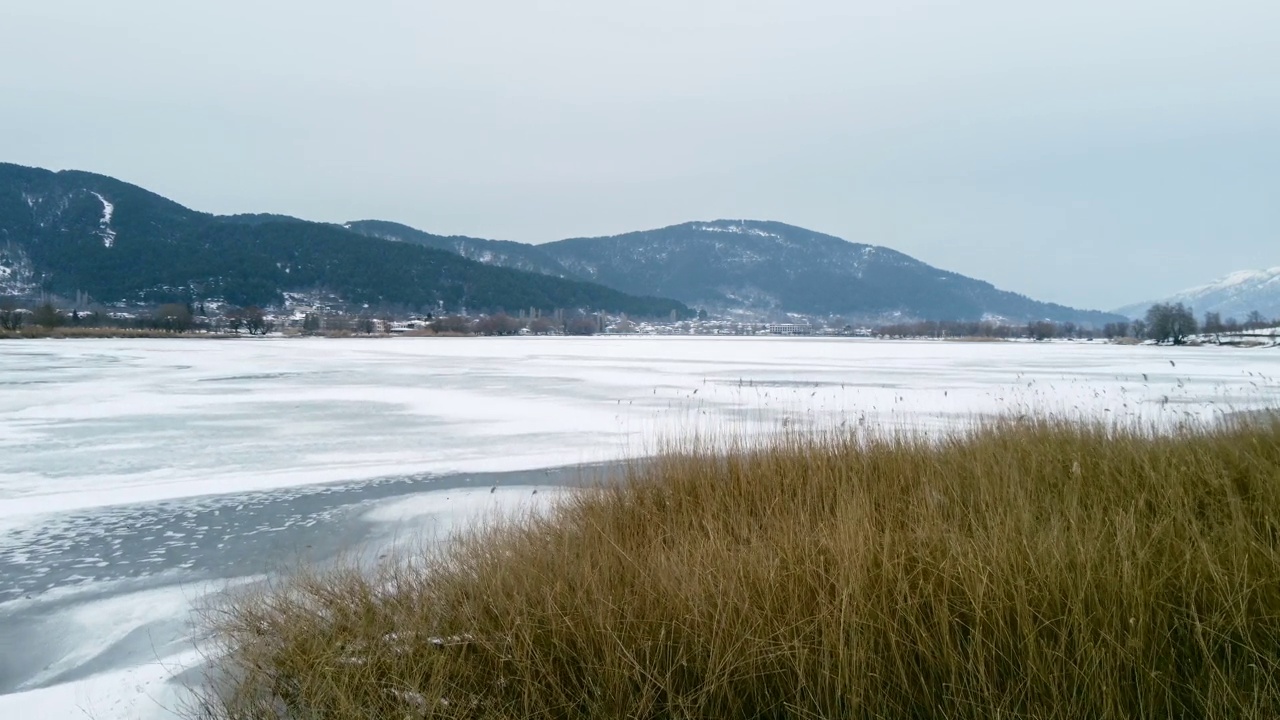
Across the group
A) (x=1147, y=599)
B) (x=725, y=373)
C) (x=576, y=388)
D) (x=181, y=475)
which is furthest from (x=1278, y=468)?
(x=725, y=373)

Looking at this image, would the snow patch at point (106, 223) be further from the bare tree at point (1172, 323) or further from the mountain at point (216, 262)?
the bare tree at point (1172, 323)

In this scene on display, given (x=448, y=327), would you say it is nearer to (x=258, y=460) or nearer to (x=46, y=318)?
(x=46, y=318)

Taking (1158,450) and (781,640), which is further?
(1158,450)

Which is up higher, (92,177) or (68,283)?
(92,177)

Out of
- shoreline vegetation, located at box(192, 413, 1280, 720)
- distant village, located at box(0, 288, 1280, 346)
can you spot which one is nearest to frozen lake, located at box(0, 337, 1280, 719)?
shoreline vegetation, located at box(192, 413, 1280, 720)

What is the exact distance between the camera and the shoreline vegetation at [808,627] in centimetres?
236

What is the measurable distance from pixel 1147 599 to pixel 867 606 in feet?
3.15

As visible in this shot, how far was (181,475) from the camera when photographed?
7.32 meters

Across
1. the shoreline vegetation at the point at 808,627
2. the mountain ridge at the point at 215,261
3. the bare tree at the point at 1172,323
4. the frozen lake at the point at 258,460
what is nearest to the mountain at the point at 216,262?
the mountain ridge at the point at 215,261

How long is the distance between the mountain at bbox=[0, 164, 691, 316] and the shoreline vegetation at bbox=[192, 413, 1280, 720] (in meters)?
138

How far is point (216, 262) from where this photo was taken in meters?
138

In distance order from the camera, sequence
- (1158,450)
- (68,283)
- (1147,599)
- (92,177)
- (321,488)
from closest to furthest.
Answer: (1147,599) → (1158,450) → (321,488) → (68,283) → (92,177)

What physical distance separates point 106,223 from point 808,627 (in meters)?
200

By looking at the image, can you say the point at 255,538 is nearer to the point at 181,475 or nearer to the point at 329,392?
the point at 181,475
